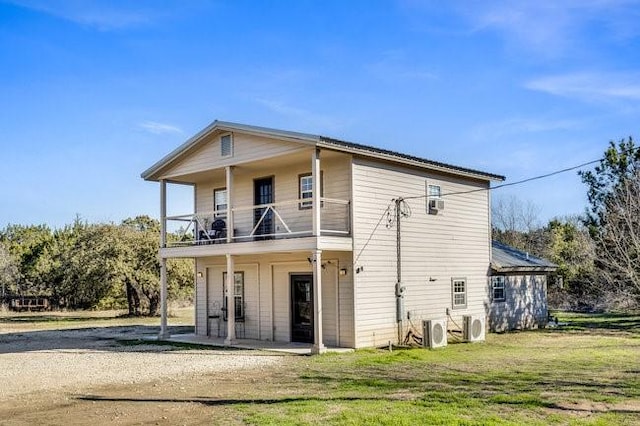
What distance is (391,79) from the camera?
18.4 meters

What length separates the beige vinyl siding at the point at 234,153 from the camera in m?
17.2

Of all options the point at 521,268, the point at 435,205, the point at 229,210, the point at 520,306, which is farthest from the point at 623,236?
the point at 229,210

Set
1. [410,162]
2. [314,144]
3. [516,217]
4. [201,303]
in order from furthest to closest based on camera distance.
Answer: [516,217] → [201,303] → [410,162] → [314,144]

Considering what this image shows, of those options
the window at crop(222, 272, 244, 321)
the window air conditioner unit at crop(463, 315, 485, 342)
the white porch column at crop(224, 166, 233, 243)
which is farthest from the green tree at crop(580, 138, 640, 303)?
the white porch column at crop(224, 166, 233, 243)

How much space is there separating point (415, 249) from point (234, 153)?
6209mm

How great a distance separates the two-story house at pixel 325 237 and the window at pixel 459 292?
0.13 feet

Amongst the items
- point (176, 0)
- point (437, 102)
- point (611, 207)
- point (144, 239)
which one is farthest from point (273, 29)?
point (144, 239)

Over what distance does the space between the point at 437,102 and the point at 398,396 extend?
11.5 metres

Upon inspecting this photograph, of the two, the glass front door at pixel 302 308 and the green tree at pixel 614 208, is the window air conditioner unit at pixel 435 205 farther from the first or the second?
the green tree at pixel 614 208

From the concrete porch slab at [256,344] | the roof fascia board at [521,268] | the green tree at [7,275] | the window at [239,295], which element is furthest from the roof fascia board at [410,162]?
the green tree at [7,275]

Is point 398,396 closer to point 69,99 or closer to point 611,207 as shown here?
point 69,99

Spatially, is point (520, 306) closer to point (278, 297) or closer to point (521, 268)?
point (521, 268)

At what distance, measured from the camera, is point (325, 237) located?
16031mm

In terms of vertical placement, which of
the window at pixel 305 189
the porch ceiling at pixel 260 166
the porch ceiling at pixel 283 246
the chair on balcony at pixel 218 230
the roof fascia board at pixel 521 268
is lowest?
the roof fascia board at pixel 521 268
